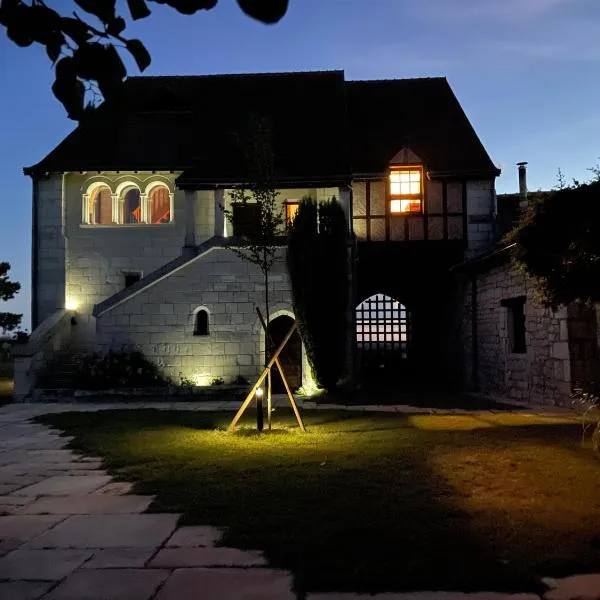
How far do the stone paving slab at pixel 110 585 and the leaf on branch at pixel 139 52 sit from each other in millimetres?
2404

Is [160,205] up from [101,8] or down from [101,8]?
up

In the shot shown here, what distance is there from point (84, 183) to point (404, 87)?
35.1 feet

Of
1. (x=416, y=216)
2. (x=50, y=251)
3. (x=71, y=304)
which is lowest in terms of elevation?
(x=71, y=304)

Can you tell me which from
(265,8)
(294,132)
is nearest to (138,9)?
(265,8)

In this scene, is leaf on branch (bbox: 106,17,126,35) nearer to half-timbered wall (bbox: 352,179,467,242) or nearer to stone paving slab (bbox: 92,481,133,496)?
stone paving slab (bbox: 92,481,133,496)

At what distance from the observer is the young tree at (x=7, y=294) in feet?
57.3

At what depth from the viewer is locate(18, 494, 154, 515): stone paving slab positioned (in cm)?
457

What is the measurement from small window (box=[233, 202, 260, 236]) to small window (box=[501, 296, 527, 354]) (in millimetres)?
5973

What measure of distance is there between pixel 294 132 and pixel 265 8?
16308 mm

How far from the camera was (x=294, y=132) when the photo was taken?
1750 centimetres

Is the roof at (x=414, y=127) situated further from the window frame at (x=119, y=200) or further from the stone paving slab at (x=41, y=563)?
the stone paving slab at (x=41, y=563)

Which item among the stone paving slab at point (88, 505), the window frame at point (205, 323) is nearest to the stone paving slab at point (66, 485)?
the stone paving slab at point (88, 505)

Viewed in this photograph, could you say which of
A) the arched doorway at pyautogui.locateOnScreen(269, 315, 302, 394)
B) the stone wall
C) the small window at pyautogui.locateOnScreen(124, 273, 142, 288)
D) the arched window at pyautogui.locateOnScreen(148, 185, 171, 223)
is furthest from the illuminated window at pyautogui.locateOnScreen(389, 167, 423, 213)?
the small window at pyautogui.locateOnScreen(124, 273, 142, 288)

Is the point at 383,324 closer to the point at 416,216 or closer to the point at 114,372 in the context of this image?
the point at 416,216
